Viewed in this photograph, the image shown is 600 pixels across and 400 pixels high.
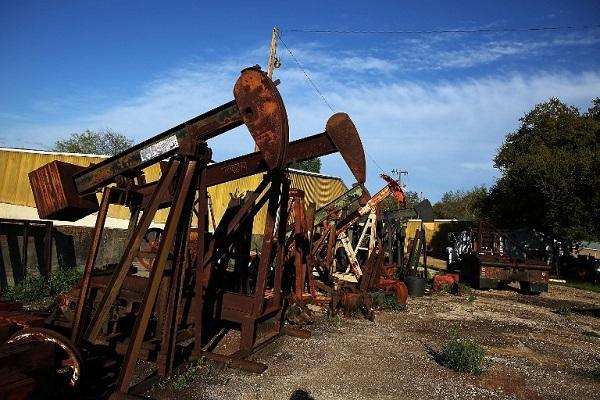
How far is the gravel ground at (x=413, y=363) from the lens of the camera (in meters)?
4.14

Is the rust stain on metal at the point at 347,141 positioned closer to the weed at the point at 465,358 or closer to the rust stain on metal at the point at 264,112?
the rust stain on metal at the point at 264,112

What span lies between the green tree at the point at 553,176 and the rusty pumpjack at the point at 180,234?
55.5ft

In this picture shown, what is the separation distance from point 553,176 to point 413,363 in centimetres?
1788

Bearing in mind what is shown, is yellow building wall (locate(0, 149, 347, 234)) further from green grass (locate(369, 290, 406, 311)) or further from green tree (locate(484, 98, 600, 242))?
green tree (locate(484, 98, 600, 242))

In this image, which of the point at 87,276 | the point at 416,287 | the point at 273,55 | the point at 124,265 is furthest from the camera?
the point at 273,55

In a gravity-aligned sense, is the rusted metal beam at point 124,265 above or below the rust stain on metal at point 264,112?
below

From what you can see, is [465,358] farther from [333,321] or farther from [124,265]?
[124,265]

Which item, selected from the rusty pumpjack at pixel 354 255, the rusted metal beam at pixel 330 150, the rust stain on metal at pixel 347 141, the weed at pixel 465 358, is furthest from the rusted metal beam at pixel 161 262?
the rusty pumpjack at pixel 354 255

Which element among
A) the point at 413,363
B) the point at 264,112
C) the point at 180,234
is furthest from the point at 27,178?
the point at 413,363

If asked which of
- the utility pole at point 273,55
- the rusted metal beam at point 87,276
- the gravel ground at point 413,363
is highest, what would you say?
the utility pole at point 273,55

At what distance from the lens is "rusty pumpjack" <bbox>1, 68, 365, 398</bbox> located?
11.9 feet

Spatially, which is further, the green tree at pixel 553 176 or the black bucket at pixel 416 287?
the green tree at pixel 553 176

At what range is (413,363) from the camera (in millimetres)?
5195

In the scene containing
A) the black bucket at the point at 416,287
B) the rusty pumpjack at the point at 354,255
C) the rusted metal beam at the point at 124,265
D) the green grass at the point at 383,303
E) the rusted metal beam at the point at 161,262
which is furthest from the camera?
the black bucket at the point at 416,287
